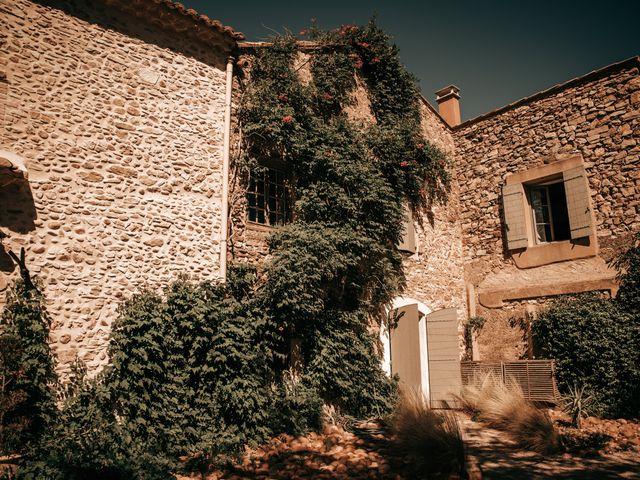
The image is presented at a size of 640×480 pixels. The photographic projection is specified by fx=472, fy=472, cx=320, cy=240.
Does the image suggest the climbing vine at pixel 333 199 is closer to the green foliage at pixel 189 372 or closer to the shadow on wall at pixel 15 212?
the green foliage at pixel 189 372

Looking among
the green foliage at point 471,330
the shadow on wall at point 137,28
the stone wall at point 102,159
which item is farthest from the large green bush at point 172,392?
the green foliage at point 471,330

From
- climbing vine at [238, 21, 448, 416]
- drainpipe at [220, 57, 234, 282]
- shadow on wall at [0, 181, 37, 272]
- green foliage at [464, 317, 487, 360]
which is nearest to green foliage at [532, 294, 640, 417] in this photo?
green foliage at [464, 317, 487, 360]

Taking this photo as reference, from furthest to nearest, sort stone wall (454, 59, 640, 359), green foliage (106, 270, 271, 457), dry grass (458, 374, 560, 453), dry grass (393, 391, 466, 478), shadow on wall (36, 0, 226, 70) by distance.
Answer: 1. stone wall (454, 59, 640, 359)
2. shadow on wall (36, 0, 226, 70)
3. dry grass (458, 374, 560, 453)
4. green foliage (106, 270, 271, 457)
5. dry grass (393, 391, 466, 478)

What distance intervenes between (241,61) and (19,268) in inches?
199

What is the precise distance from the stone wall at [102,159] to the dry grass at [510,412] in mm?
5064

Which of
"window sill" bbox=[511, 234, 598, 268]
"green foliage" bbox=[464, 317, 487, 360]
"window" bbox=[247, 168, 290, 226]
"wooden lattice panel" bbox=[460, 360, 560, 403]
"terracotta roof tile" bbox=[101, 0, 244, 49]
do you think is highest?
"terracotta roof tile" bbox=[101, 0, 244, 49]

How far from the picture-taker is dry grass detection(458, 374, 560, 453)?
246 inches

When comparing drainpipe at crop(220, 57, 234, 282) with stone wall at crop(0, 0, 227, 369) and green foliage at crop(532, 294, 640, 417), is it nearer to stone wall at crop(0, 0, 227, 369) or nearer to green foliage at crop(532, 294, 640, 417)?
stone wall at crop(0, 0, 227, 369)

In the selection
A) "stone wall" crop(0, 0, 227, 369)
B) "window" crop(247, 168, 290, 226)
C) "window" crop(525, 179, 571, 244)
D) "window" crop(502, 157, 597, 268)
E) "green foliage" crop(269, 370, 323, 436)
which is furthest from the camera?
"window" crop(525, 179, 571, 244)

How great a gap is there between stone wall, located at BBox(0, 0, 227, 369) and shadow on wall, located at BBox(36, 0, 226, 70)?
0.06 feet

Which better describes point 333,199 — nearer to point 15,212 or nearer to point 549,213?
point 15,212

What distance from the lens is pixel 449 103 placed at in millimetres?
12820

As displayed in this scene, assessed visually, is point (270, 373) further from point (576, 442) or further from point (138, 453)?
point (576, 442)

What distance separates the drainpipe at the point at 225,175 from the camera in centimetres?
750
